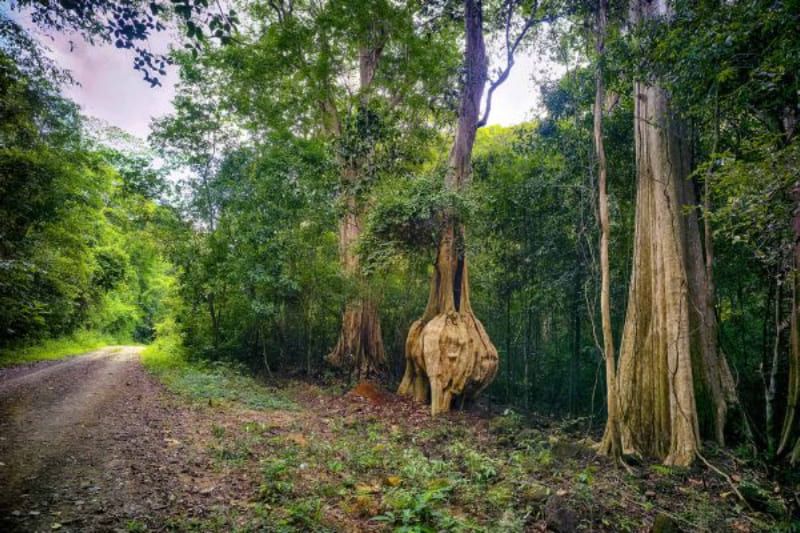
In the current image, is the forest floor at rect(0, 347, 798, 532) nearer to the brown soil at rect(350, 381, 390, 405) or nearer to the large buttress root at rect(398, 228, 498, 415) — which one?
the large buttress root at rect(398, 228, 498, 415)

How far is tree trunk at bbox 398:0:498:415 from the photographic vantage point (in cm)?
982

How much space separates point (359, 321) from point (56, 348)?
14.6 metres

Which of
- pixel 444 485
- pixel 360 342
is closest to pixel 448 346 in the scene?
pixel 360 342

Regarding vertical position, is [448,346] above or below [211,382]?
above

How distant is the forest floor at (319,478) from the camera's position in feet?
12.6

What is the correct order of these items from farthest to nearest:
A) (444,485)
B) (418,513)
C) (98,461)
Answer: (98,461)
(444,485)
(418,513)

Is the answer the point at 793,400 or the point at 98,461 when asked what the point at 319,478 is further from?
the point at 793,400

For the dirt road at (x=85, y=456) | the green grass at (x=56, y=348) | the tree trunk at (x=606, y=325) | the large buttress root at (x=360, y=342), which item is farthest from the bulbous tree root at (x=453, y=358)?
the green grass at (x=56, y=348)

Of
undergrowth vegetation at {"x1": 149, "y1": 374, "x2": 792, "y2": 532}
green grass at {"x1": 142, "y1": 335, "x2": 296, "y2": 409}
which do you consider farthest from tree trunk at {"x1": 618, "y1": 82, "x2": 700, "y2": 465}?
green grass at {"x1": 142, "y1": 335, "x2": 296, "y2": 409}

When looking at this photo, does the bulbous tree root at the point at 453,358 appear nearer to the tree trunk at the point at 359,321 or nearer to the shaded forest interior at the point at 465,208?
the shaded forest interior at the point at 465,208

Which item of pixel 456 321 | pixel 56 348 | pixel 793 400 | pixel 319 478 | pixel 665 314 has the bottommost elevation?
pixel 56 348

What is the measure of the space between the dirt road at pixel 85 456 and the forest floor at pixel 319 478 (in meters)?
0.02

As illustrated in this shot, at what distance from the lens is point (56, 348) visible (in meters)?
17.8

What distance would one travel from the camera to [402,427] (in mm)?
8188
